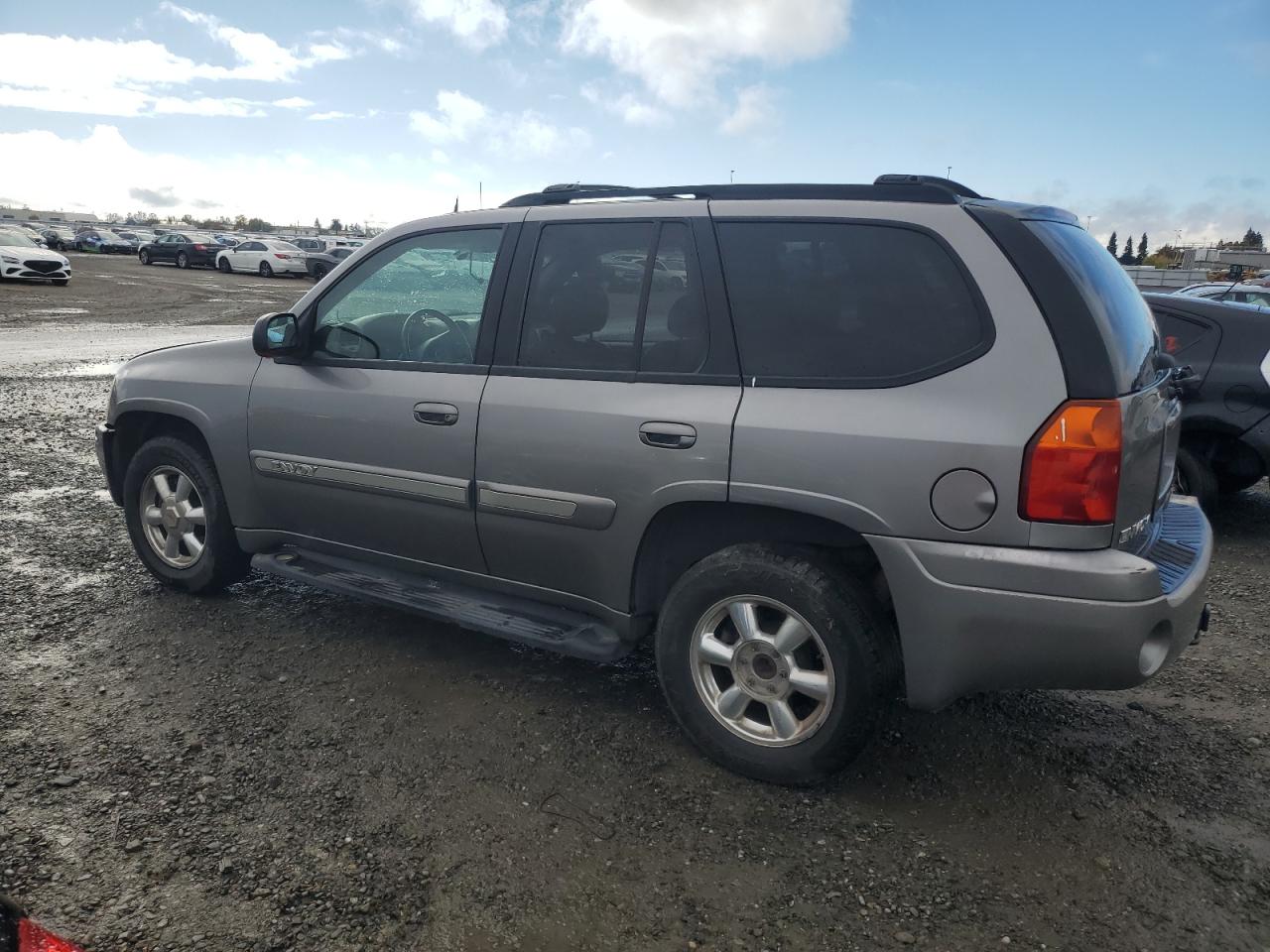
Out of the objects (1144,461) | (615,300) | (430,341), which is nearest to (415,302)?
(430,341)

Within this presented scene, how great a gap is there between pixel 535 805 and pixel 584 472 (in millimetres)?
1099

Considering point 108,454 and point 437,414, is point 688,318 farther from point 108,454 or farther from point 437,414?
point 108,454

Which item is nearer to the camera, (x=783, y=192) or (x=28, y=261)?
(x=783, y=192)

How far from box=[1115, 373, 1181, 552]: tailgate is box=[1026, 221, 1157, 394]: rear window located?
67 millimetres

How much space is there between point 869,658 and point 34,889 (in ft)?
7.83

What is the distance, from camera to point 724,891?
2.66 meters

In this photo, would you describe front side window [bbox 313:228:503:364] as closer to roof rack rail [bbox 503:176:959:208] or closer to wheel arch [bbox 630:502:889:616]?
roof rack rail [bbox 503:176:959:208]

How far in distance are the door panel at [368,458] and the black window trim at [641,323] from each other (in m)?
0.19

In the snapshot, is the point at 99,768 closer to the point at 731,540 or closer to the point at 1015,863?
the point at 731,540

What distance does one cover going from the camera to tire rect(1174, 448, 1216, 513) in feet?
20.9

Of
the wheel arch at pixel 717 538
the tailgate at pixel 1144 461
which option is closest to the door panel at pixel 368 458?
the wheel arch at pixel 717 538

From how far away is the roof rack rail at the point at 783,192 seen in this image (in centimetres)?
304

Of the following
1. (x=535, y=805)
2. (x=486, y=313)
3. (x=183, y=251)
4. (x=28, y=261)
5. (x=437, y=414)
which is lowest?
(x=535, y=805)

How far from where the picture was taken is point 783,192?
3.27 meters
